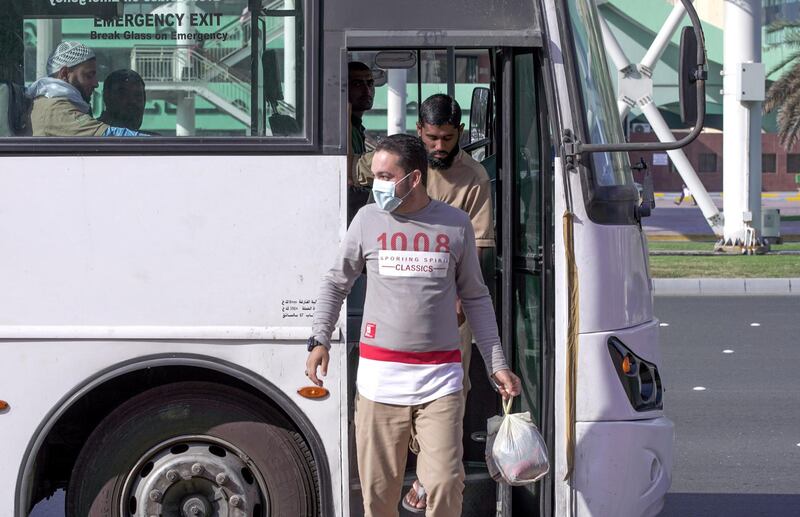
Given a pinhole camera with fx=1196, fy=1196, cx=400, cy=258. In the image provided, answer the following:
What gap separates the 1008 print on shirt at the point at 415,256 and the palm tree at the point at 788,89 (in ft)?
120

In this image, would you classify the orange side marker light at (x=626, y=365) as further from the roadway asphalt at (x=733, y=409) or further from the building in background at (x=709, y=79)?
the building in background at (x=709, y=79)

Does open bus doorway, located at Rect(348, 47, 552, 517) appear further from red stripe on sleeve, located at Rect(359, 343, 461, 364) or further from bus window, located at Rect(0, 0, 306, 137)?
bus window, located at Rect(0, 0, 306, 137)

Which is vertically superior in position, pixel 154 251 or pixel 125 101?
pixel 125 101

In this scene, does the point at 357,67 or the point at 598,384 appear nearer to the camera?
the point at 598,384

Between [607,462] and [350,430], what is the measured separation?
98 cm

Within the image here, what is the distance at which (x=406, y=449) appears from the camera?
4422 millimetres

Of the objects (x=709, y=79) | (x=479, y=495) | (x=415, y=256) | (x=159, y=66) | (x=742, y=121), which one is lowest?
(x=479, y=495)

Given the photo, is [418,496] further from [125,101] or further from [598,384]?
[125,101]

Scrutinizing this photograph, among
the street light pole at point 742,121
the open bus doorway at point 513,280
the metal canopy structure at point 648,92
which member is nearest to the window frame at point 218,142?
the open bus doorway at point 513,280

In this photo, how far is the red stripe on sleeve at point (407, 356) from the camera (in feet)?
14.2

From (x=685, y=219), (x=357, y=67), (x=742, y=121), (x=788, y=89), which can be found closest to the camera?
(x=357, y=67)

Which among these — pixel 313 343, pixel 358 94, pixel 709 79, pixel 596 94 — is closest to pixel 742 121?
pixel 358 94

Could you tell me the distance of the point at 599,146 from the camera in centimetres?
440

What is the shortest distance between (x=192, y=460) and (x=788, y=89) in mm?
39124
